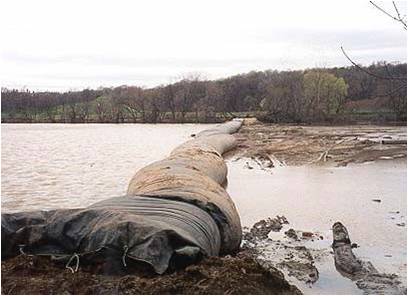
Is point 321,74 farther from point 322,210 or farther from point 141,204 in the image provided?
point 141,204

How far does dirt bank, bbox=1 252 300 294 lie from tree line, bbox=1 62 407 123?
1106 inches

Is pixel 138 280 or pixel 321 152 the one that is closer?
pixel 138 280

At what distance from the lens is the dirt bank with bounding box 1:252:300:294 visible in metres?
3.06

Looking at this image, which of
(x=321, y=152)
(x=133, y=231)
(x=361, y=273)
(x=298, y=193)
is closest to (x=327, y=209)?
(x=298, y=193)

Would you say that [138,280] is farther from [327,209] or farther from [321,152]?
[321,152]

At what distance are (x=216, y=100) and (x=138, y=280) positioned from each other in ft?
169

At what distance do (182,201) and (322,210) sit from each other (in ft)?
10.3

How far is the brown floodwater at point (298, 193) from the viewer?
17.9ft

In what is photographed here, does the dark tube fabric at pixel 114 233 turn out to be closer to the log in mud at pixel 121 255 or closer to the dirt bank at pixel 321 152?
the log in mud at pixel 121 255

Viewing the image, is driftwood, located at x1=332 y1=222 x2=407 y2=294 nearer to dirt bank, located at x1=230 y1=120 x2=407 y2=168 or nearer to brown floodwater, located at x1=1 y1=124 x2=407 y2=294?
brown floodwater, located at x1=1 y1=124 x2=407 y2=294

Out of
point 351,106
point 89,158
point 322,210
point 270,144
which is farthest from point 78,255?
point 351,106

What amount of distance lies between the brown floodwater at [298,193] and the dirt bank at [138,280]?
3.00 feet

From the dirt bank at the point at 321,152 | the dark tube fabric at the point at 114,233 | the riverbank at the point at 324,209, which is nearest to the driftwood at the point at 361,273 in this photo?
the riverbank at the point at 324,209

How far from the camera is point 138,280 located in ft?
10.3
